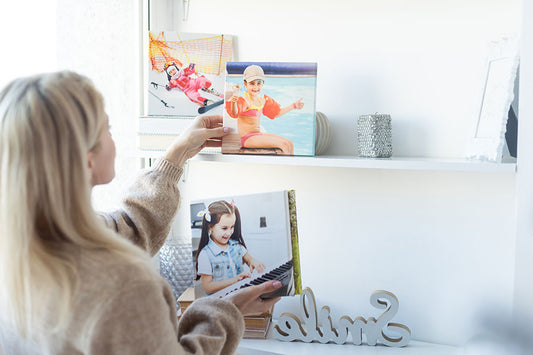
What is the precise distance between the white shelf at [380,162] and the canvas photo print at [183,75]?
15cm

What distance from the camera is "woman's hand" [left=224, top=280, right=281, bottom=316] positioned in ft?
4.04

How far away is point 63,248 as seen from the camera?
0.80 metres

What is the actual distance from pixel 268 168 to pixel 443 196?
0.49m

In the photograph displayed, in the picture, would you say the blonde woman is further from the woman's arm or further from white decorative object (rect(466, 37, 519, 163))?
white decorative object (rect(466, 37, 519, 163))

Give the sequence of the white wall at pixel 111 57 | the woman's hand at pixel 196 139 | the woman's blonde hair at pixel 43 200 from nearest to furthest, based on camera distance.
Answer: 1. the woman's blonde hair at pixel 43 200
2. the woman's hand at pixel 196 139
3. the white wall at pixel 111 57

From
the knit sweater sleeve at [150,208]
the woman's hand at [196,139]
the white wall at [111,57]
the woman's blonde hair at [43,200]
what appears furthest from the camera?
the white wall at [111,57]

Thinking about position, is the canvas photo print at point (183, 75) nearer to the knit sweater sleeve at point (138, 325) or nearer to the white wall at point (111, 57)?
the white wall at point (111, 57)

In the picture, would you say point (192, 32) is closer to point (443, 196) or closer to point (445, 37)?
point (445, 37)

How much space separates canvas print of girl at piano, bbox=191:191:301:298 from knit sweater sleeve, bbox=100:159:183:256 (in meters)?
0.11

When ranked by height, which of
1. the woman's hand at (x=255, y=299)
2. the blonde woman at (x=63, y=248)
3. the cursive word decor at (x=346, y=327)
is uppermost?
the blonde woman at (x=63, y=248)

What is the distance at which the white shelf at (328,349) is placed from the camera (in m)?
1.36

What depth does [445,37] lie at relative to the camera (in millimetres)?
1378

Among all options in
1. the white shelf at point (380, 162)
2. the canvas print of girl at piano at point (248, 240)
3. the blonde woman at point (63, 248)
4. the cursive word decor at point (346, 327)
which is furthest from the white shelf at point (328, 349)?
the blonde woman at point (63, 248)

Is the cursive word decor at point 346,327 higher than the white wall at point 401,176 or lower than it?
lower
